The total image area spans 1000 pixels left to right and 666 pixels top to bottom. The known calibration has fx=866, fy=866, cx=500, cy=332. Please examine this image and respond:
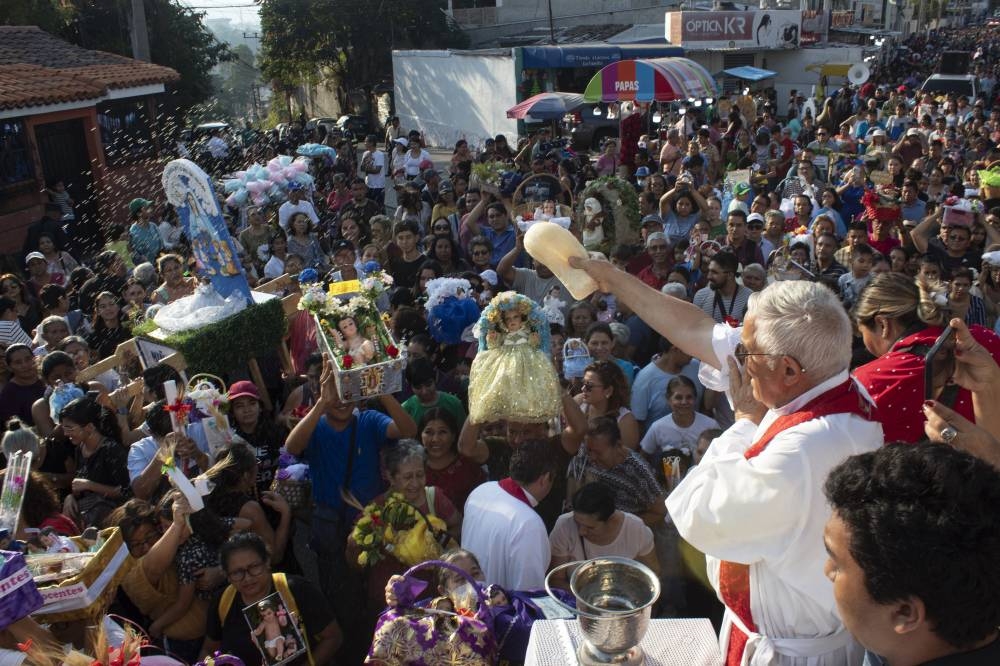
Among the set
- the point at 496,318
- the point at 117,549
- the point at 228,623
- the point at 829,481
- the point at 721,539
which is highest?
the point at 829,481

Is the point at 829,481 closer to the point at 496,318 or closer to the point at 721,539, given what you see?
the point at 721,539

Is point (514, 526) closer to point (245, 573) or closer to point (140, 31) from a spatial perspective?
point (245, 573)

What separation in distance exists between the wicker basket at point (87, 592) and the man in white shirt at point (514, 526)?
1530mm

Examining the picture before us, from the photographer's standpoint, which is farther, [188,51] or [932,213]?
[188,51]

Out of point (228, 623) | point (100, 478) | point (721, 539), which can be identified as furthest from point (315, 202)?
point (721, 539)

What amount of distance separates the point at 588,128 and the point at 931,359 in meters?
19.9

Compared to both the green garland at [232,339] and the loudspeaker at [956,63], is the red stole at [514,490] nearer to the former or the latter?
the green garland at [232,339]

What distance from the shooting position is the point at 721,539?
87.9 inches

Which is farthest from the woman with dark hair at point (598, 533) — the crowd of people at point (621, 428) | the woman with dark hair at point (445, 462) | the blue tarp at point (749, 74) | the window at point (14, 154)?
the blue tarp at point (749, 74)

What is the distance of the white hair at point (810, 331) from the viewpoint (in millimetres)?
2322

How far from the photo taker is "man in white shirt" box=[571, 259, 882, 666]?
2195 millimetres

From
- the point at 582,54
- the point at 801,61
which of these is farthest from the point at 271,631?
the point at 801,61

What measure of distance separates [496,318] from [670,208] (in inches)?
189

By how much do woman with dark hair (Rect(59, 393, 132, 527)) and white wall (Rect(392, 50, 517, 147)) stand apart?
20800 mm
